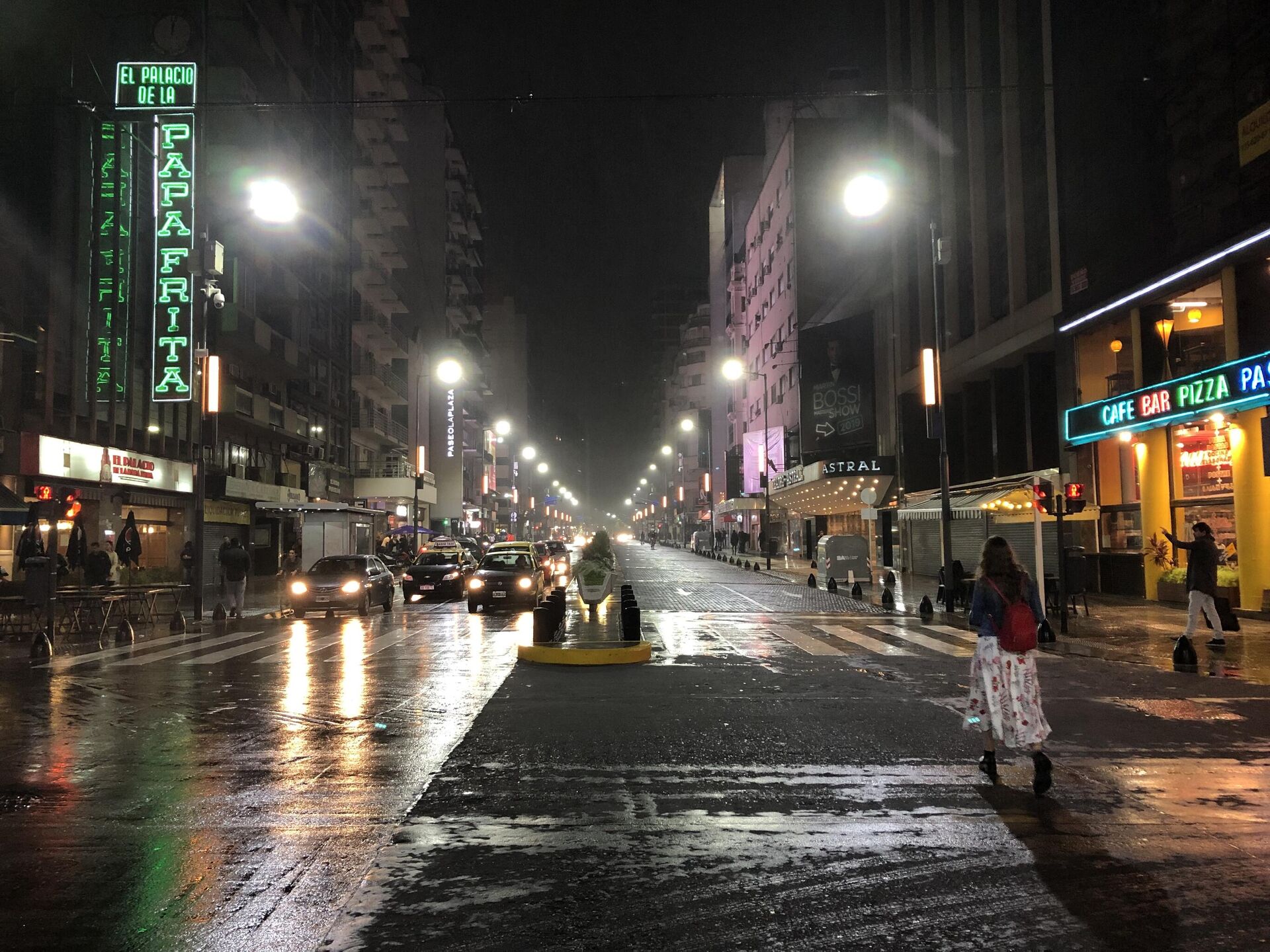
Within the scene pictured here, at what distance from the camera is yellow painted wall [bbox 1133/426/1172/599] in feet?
78.5

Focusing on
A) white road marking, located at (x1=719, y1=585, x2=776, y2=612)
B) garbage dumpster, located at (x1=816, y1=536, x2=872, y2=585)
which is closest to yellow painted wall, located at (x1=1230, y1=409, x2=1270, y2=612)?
white road marking, located at (x1=719, y1=585, x2=776, y2=612)

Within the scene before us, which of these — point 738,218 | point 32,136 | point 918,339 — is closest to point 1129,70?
point 918,339

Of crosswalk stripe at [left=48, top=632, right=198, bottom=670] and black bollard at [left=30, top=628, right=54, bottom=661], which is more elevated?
black bollard at [left=30, top=628, right=54, bottom=661]

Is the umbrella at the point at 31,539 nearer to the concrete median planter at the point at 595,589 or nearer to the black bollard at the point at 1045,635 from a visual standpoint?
the concrete median planter at the point at 595,589

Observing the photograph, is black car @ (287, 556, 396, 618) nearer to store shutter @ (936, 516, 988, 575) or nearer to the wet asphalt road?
the wet asphalt road

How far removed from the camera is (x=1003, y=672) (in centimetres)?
738

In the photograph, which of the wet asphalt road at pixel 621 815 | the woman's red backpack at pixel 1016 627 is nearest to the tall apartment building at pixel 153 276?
the wet asphalt road at pixel 621 815

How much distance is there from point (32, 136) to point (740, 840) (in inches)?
1191

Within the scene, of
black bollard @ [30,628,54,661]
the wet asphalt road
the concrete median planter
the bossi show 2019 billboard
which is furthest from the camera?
the bossi show 2019 billboard

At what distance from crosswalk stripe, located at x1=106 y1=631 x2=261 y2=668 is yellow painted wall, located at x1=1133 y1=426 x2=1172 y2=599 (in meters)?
21.2

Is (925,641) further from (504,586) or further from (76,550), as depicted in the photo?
(76,550)

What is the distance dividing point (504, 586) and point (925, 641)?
423 inches

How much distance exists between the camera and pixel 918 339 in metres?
42.1

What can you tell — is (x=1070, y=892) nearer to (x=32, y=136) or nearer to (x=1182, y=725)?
(x=1182, y=725)
